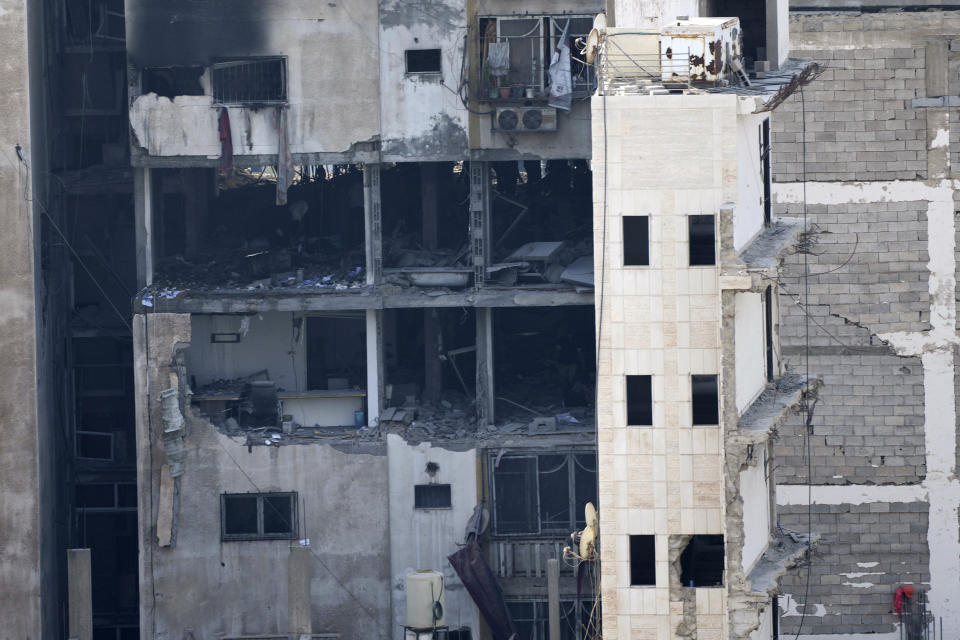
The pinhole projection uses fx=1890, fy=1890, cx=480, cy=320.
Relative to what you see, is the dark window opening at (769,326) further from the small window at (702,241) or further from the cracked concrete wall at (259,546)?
the cracked concrete wall at (259,546)

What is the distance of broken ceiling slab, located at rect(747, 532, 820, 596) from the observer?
995 inches

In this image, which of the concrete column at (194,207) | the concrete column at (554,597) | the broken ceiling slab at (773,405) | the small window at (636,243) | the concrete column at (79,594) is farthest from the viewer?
the concrete column at (194,207)

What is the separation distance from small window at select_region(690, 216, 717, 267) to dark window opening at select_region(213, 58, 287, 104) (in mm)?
12207

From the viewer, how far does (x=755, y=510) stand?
26375 mm

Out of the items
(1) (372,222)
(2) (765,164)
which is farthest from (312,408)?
(2) (765,164)

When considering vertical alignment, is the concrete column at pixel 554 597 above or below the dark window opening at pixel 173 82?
below

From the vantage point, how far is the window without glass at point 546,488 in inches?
1372

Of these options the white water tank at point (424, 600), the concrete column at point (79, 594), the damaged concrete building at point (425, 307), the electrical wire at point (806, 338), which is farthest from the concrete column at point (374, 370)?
the electrical wire at point (806, 338)

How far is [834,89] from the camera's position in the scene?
33812 millimetres

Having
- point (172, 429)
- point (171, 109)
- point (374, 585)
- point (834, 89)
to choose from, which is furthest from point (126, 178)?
point (834, 89)

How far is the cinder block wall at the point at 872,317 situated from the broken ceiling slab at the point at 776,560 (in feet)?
17.6

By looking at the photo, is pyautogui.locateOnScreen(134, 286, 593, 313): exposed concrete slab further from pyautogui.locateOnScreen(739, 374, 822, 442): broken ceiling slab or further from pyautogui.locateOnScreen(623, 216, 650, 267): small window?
pyautogui.locateOnScreen(623, 216, 650, 267): small window

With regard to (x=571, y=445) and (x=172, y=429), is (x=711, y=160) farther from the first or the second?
(x=172, y=429)

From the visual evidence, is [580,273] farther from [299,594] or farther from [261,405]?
[299,594]
